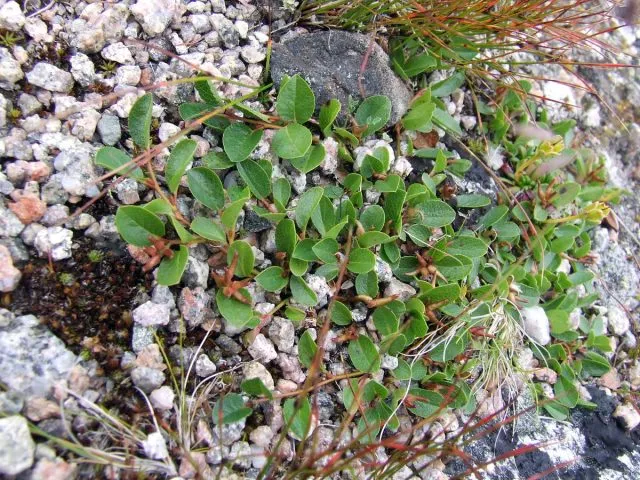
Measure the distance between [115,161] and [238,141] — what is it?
0.49m

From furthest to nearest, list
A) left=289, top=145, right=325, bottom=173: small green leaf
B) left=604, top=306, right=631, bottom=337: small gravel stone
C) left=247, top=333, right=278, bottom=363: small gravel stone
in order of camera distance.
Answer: left=604, top=306, right=631, bottom=337: small gravel stone → left=289, top=145, right=325, bottom=173: small green leaf → left=247, top=333, right=278, bottom=363: small gravel stone

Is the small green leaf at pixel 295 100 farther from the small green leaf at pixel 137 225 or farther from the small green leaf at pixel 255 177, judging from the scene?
the small green leaf at pixel 137 225

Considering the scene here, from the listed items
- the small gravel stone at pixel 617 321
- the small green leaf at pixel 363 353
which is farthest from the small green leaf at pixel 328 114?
the small gravel stone at pixel 617 321

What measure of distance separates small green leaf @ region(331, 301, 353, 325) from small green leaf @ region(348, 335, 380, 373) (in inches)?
3.6

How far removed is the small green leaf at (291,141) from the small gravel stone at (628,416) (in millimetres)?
2043

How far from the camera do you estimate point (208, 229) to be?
206cm

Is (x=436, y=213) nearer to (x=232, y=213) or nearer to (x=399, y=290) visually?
(x=399, y=290)

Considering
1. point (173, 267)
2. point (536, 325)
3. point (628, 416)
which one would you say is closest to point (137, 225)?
point (173, 267)

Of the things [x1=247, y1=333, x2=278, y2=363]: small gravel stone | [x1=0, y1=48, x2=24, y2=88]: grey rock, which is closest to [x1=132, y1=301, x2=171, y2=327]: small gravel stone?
[x1=247, y1=333, x2=278, y2=363]: small gravel stone

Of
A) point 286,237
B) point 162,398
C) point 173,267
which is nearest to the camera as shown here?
point 162,398

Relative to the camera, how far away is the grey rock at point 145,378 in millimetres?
1871

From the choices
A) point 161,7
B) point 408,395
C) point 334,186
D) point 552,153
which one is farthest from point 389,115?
point 408,395

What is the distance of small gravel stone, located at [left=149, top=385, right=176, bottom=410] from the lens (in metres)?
1.87

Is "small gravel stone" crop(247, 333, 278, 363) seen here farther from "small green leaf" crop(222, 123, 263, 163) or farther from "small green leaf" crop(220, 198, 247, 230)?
"small green leaf" crop(222, 123, 263, 163)
